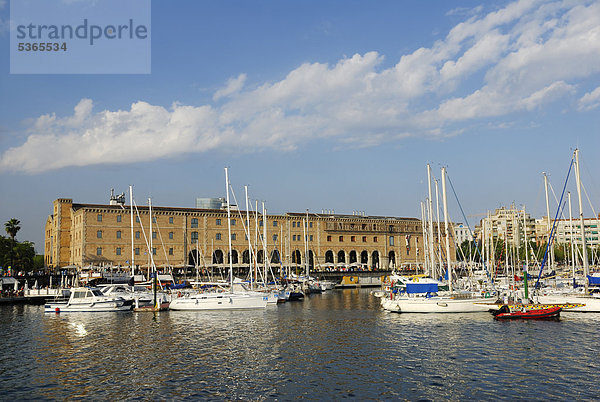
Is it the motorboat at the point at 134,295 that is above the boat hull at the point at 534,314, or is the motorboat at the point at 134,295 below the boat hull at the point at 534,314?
above

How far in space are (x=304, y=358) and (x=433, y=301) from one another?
2014 centimetres

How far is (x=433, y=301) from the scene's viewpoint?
43.6 m

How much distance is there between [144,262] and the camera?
88375 mm

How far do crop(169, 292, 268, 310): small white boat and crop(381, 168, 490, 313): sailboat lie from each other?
1262 centimetres

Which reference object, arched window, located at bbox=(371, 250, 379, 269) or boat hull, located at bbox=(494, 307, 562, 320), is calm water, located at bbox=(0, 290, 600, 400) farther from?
arched window, located at bbox=(371, 250, 379, 269)

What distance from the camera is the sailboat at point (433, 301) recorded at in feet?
142

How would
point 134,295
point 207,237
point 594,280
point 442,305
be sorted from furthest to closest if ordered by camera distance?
point 207,237 → point 134,295 → point 594,280 → point 442,305

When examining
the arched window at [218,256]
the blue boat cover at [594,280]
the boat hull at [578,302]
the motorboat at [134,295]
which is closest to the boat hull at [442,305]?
the boat hull at [578,302]

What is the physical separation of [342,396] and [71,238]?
3248 inches

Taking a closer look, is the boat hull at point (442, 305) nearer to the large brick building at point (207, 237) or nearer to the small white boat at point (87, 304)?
the small white boat at point (87, 304)

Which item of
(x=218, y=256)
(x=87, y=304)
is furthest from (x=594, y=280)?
(x=218, y=256)

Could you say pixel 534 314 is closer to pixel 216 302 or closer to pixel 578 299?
pixel 578 299

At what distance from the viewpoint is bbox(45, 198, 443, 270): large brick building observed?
→ 281 feet

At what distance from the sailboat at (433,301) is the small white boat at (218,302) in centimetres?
1262
